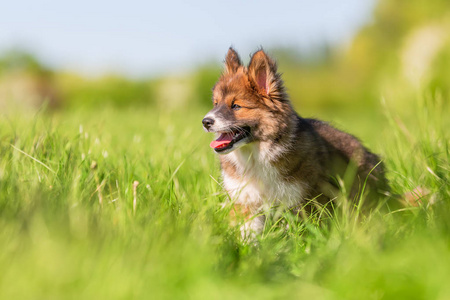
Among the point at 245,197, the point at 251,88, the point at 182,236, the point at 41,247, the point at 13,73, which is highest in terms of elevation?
the point at 251,88

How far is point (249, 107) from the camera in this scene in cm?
404

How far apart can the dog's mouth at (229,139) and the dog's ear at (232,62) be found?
2.14ft

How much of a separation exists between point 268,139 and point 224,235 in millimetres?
1204

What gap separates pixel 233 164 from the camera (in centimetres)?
414

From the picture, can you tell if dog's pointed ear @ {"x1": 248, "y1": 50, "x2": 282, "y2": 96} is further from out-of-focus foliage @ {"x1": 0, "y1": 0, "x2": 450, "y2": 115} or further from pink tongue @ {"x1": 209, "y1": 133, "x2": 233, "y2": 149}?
out-of-focus foliage @ {"x1": 0, "y1": 0, "x2": 450, "y2": 115}

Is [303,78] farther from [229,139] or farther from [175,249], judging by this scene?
[175,249]

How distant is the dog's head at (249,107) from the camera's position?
154 inches

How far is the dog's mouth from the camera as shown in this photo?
391cm

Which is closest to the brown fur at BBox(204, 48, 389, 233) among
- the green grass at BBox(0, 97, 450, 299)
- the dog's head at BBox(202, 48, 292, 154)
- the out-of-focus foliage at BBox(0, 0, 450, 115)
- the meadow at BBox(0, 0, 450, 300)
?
the dog's head at BBox(202, 48, 292, 154)

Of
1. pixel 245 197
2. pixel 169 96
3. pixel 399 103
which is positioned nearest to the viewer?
pixel 245 197

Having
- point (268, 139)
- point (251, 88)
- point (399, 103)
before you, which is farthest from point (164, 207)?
point (399, 103)

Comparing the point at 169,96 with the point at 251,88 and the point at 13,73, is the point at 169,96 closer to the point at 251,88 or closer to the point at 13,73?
the point at 13,73

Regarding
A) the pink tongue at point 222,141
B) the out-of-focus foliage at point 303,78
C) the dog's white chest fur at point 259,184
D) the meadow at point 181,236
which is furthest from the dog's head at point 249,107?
the out-of-focus foliage at point 303,78

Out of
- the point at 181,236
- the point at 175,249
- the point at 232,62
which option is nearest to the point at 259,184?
the point at 232,62
